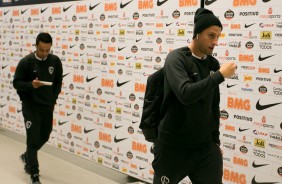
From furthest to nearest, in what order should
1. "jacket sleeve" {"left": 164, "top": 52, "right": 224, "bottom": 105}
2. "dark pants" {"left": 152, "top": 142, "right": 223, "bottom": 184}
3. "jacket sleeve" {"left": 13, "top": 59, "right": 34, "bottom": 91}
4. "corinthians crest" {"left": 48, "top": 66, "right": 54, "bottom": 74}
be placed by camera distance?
"corinthians crest" {"left": 48, "top": 66, "right": 54, "bottom": 74}
"jacket sleeve" {"left": 13, "top": 59, "right": 34, "bottom": 91}
"dark pants" {"left": 152, "top": 142, "right": 223, "bottom": 184}
"jacket sleeve" {"left": 164, "top": 52, "right": 224, "bottom": 105}

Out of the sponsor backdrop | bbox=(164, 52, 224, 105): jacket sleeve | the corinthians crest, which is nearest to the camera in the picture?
bbox=(164, 52, 224, 105): jacket sleeve

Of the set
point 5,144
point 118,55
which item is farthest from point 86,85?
point 5,144

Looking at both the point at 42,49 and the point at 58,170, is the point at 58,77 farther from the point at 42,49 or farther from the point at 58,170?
the point at 58,170

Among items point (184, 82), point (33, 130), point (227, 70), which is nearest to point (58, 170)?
point (33, 130)

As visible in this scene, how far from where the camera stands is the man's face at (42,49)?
475 centimetres

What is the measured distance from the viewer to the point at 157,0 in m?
4.65

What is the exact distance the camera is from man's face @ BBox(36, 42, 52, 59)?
4750mm

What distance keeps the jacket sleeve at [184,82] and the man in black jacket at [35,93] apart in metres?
2.32

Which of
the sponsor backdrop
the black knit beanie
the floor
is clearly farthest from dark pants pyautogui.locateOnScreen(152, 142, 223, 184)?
the floor

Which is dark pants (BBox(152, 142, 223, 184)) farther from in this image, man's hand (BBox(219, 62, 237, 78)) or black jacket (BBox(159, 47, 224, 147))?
man's hand (BBox(219, 62, 237, 78))

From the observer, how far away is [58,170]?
5527 millimetres

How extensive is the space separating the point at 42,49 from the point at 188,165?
2.55 m

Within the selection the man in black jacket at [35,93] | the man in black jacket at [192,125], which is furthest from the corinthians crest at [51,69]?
the man in black jacket at [192,125]

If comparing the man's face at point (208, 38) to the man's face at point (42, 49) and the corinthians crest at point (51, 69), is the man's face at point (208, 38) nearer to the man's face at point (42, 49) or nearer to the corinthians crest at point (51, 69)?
the man's face at point (42, 49)
